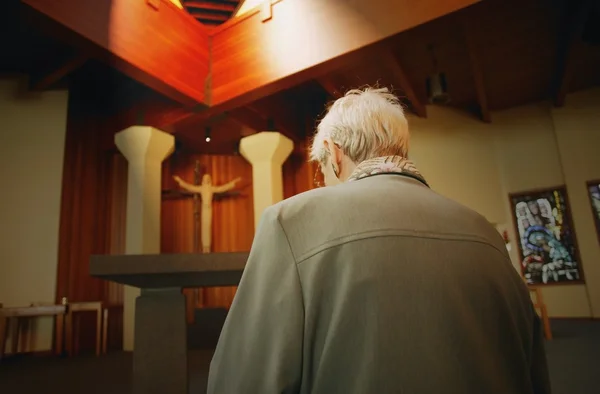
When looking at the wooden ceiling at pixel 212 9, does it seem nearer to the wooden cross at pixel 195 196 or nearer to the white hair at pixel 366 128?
the wooden cross at pixel 195 196

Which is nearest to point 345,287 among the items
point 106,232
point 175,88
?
point 175,88

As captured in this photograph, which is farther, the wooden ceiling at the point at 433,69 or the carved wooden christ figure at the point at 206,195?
the carved wooden christ figure at the point at 206,195

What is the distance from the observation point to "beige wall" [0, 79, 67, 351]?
5047mm

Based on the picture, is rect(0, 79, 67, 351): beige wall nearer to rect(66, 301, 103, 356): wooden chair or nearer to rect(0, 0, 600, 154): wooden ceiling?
rect(66, 301, 103, 356): wooden chair

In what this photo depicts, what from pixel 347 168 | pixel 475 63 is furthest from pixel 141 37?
pixel 475 63

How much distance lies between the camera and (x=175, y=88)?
162 inches

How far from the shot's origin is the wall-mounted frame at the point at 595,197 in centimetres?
624

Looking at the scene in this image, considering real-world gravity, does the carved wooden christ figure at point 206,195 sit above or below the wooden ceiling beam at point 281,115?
below

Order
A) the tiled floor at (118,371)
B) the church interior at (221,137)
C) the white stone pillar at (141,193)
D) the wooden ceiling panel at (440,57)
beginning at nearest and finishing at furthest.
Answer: the tiled floor at (118,371) < the church interior at (221,137) < the wooden ceiling panel at (440,57) < the white stone pillar at (141,193)

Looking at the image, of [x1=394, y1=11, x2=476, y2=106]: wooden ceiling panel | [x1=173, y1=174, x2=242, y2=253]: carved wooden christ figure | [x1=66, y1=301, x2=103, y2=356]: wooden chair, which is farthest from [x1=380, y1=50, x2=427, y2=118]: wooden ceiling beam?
[x1=66, y1=301, x2=103, y2=356]: wooden chair

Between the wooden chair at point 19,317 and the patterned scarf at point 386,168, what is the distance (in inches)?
196

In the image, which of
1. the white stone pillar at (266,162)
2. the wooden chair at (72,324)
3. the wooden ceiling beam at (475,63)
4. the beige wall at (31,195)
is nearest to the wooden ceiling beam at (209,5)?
the white stone pillar at (266,162)

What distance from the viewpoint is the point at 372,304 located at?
69 cm

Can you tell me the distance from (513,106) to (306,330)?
24.9ft
